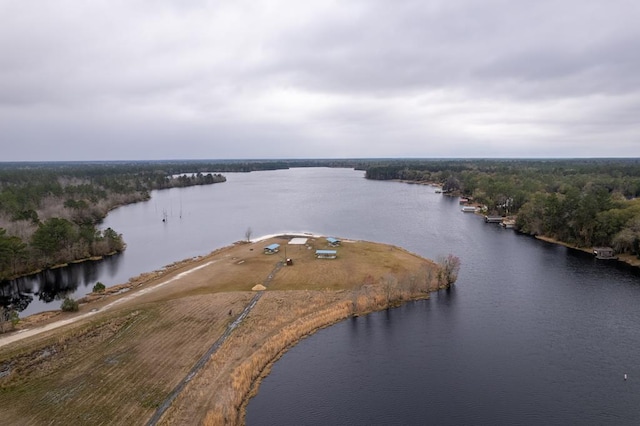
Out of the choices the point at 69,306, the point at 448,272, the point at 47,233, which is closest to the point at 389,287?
the point at 448,272

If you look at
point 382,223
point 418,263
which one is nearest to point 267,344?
point 418,263

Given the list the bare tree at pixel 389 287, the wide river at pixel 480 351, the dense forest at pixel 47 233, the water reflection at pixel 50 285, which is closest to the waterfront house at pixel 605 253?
the wide river at pixel 480 351

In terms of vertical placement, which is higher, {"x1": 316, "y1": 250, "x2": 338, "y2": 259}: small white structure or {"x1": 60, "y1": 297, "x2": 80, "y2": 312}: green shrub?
{"x1": 316, "y1": 250, "x2": 338, "y2": 259}: small white structure

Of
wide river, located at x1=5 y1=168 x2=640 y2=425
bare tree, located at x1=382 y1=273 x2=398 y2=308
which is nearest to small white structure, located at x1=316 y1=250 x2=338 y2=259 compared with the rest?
bare tree, located at x1=382 y1=273 x2=398 y2=308

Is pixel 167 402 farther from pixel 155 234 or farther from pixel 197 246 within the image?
pixel 155 234

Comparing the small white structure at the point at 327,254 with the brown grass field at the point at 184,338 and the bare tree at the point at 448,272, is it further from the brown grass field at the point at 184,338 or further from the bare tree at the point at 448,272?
the bare tree at the point at 448,272

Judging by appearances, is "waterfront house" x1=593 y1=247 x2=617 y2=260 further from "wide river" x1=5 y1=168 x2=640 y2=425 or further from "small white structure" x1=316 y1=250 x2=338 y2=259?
"small white structure" x1=316 y1=250 x2=338 y2=259

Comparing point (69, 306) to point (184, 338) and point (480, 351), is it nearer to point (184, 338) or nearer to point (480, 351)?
point (184, 338)

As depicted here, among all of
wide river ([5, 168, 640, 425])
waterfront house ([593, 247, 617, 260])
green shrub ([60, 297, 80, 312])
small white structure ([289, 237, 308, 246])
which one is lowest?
wide river ([5, 168, 640, 425])

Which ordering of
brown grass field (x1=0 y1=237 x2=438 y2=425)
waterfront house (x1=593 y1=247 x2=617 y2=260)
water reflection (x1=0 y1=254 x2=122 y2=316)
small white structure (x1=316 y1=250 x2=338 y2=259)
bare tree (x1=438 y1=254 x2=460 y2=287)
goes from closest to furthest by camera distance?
brown grass field (x1=0 y1=237 x2=438 y2=425) < water reflection (x1=0 y1=254 x2=122 y2=316) < bare tree (x1=438 y1=254 x2=460 y2=287) < small white structure (x1=316 y1=250 x2=338 y2=259) < waterfront house (x1=593 y1=247 x2=617 y2=260)
